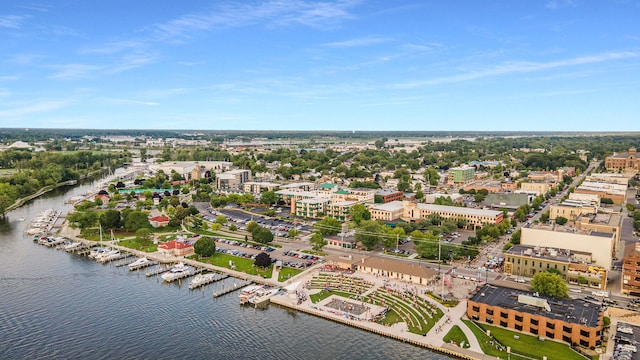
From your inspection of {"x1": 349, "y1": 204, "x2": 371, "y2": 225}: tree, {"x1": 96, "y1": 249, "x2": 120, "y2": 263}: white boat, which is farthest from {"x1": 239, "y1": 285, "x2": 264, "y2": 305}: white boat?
{"x1": 349, "y1": 204, "x2": 371, "y2": 225}: tree

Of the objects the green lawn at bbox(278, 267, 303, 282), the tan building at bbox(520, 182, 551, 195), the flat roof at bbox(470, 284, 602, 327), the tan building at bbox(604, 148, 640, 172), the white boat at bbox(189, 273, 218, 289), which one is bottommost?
the white boat at bbox(189, 273, 218, 289)

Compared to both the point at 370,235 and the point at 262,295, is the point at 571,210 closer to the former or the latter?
the point at 370,235

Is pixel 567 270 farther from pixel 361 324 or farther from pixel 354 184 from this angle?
pixel 354 184

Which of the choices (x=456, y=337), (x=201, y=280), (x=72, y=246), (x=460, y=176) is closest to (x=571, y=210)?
(x=456, y=337)

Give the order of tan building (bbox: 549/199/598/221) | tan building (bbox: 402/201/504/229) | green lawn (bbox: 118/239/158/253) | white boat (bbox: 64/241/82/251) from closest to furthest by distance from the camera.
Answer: green lawn (bbox: 118/239/158/253)
white boat (bbox: 64/241/82/251)
tan building (bbox: 549/199/598/221)
tan building (bbox: 402/201/504/229)

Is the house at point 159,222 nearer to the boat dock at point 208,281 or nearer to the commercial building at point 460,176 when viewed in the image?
the boat dock at point 208,281

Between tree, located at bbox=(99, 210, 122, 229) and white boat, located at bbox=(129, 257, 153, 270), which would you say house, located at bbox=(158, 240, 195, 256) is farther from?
tree, located at bbox=(99, 210, 122, 229)
